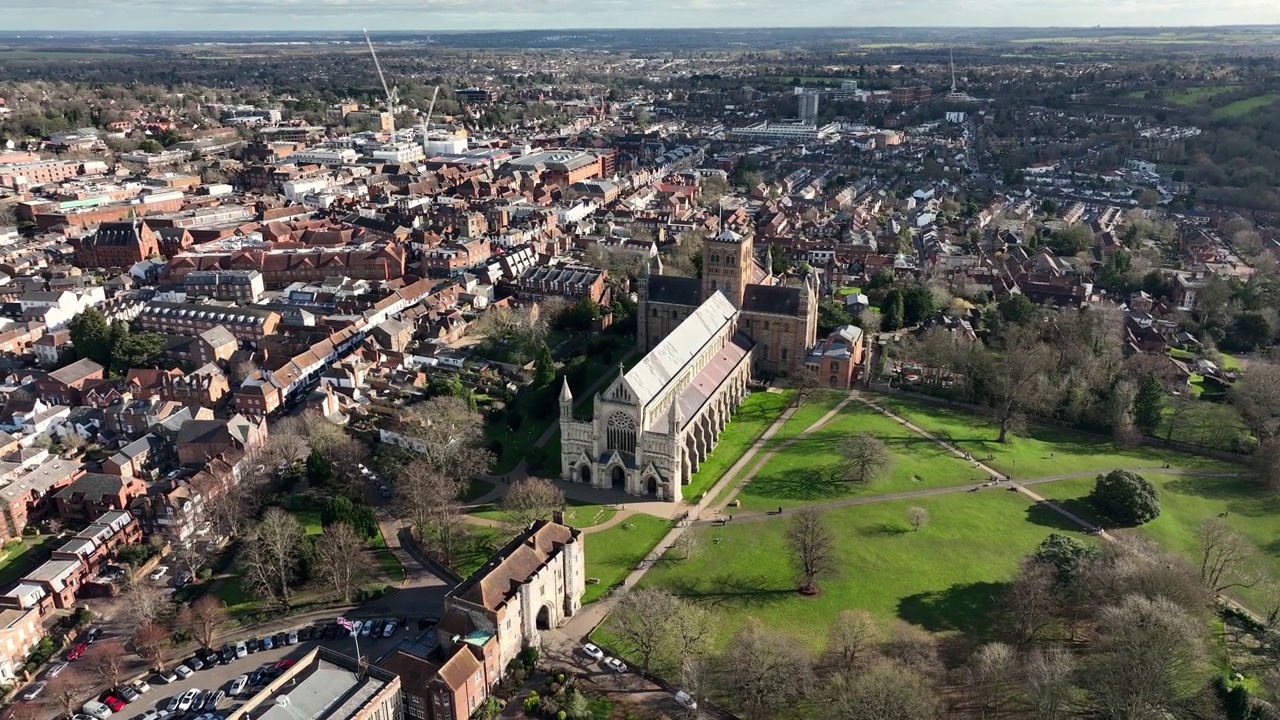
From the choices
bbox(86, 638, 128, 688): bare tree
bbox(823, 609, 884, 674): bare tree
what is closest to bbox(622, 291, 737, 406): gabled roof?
bbox(823, 609, 884, 674): bare tree

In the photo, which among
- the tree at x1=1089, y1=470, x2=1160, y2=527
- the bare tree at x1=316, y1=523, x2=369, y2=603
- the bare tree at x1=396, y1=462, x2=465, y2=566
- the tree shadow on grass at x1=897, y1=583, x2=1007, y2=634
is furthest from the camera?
the tree at x1=1089, y1=470, x2=1160, y2=527

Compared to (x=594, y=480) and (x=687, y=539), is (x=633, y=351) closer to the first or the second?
(x=594, y=480)

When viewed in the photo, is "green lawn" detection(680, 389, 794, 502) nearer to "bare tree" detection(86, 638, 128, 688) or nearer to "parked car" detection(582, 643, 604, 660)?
"parked car" detection(582, 643, 604, 660)

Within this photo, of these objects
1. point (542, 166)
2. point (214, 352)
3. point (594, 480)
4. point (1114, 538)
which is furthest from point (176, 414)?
point (542, 166)

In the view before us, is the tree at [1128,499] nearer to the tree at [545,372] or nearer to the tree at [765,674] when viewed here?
the tree at [765,674]

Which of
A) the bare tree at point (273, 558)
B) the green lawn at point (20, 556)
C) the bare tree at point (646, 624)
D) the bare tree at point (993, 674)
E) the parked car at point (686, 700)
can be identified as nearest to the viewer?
the bare tree at point (993, 674)

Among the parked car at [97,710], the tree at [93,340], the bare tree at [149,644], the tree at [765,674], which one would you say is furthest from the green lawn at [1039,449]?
the tree at [93,340]

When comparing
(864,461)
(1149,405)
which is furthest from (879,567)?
(1149,405)

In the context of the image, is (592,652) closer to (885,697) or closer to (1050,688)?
(885,697)
